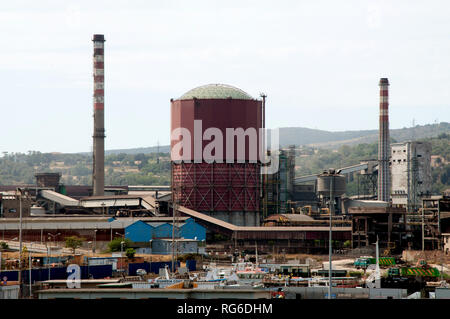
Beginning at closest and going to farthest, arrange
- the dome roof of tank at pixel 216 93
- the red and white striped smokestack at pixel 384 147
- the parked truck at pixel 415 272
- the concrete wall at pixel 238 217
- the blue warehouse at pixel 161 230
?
the parked truck at pixel 415 272 → the blue warehouse at pixel 161 230 → the concrete wall at pixel 238 217 → the dome roof of tank at pixel 216 93 → the red and white striped smokestack at pixel 384 147

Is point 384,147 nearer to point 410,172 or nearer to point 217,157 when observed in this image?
point 410,172

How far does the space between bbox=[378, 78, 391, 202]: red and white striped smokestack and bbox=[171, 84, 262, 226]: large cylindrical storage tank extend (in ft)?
120

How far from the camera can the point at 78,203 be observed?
123m

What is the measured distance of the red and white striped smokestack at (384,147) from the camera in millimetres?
143125

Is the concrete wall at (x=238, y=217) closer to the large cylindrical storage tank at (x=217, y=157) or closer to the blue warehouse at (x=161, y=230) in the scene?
the large cylindrical storage tank at (x=217, y=157)

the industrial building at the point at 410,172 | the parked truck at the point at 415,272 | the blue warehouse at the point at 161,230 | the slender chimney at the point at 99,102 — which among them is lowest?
the parked truck at the point at 415,272

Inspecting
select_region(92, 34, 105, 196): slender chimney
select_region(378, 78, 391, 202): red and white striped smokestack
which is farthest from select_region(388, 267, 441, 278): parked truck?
select_region(378, 78, 391, 202): red and white striped smokestack

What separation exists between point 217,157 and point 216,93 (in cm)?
830

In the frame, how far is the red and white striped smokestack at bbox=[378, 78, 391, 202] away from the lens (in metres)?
143

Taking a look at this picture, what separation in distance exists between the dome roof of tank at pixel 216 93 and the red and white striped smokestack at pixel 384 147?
116ft

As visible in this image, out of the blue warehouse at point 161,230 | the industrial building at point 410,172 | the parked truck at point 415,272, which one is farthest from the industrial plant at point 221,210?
the parked truck at point 415,272
